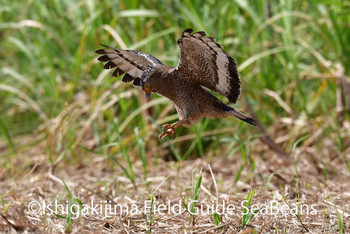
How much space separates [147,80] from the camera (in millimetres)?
2348

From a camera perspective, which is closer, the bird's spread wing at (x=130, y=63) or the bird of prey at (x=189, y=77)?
the bird of prey at (x=189, y=77)

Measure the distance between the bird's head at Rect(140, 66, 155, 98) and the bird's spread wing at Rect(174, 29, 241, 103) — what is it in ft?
0.40

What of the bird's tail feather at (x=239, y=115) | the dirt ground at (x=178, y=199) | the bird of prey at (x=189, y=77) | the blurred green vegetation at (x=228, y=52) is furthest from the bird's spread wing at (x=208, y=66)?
the blurred green vegetation at (x=228, y=52)

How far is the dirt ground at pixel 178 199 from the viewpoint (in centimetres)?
232

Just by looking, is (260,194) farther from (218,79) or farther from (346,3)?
(346,3)

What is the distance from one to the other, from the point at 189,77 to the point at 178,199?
790mm

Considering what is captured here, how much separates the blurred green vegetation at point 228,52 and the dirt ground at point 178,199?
217 millimetres

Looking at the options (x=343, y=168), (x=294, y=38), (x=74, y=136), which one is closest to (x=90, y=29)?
(x=74, y=136)

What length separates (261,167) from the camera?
371cm

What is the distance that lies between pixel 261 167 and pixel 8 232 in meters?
A: 2.03

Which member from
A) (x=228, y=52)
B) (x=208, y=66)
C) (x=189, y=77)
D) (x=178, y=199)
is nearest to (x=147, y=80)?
(x=189, y=77)

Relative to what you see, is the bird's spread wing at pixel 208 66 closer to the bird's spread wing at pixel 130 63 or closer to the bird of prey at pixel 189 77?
the bird of prey at pixel 189 77

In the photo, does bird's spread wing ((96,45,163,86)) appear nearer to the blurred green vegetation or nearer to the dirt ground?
the dirt ground

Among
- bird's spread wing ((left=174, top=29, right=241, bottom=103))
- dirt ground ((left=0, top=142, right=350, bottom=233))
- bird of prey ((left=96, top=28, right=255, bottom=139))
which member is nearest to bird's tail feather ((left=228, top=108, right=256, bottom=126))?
bird of prey ((left=96, top=28, right=255, bottom=139))
